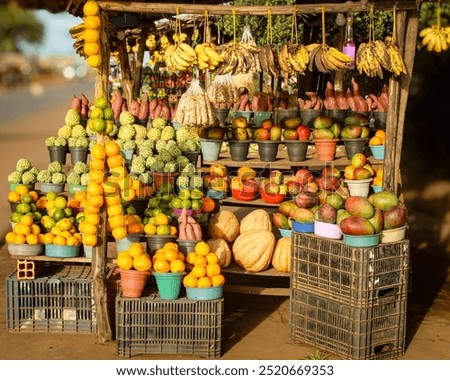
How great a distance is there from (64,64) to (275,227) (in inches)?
186

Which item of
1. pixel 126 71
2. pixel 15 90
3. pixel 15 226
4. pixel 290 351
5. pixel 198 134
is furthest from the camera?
pixel 126 71

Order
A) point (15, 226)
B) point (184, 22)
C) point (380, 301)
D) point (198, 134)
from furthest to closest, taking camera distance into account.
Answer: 1. point (184, 22)
2. point (198, 134)
3. point (15, 226)
4. point (380, 301)

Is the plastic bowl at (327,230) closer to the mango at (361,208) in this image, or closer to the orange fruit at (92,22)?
the mango at (361,208)

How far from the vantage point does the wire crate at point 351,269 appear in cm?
471

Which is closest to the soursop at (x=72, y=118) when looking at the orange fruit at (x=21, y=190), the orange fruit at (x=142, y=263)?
the orange fruit at (x=21, y=190)

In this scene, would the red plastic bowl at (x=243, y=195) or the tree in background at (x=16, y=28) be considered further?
the red plastic bowl at (x=243, y=195)

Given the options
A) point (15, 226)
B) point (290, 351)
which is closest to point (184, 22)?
point (15, 226)

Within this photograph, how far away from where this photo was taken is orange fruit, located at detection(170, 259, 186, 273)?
4.85 m

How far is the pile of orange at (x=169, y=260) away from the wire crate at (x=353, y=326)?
979 mm

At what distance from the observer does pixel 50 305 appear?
5.50 m

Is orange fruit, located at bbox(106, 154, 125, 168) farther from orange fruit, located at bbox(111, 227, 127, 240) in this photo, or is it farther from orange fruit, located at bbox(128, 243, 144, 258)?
orange fruit, located at bbox(128, 243, 144, 258)

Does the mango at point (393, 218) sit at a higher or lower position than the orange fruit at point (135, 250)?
higher

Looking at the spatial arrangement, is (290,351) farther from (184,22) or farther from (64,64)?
(184,22)

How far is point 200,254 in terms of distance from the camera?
5.06 meters
